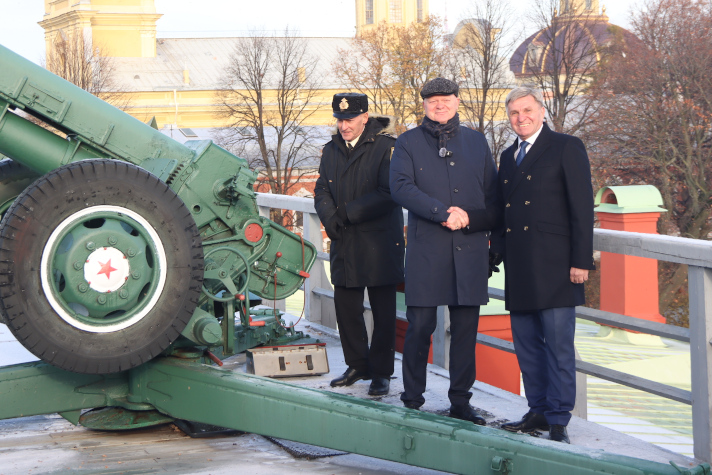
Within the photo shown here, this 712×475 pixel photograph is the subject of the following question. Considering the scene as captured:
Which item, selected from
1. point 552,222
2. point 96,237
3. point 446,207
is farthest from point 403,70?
point 96,237

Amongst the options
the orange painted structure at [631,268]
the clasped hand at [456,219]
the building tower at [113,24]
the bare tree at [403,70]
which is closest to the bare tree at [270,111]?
the bare tree at [403,70]

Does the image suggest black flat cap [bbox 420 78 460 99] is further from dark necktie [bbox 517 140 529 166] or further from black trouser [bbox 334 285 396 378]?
black trouser [bbox 334 285 396 378]

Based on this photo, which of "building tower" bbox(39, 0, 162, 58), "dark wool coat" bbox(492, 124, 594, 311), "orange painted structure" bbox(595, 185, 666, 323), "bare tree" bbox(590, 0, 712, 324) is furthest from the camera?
"building tower" bbox(39, 0, 162, 58)

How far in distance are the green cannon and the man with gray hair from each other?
1458 mm

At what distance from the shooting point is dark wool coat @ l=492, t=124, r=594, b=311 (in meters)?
3.86

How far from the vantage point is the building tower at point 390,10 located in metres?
88.3

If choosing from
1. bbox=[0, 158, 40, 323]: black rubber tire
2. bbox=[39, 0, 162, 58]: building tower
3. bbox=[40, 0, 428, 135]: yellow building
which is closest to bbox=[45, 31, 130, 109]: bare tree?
bbox=[40, 0, 428, 135]: yellow building

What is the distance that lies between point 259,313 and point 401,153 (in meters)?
2.09

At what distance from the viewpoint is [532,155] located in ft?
13.2

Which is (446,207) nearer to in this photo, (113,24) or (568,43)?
(568,43)

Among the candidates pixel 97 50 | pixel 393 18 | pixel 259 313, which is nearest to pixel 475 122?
pixel 97 50

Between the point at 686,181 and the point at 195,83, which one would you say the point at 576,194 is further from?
the point at 195,83

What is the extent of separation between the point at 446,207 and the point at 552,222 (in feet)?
1.72

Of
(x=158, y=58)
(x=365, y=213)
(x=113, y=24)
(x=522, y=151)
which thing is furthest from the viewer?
(x=113, y=24)
